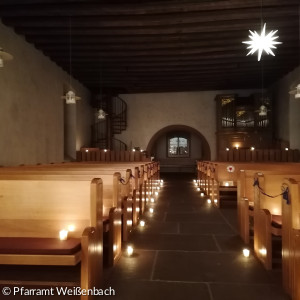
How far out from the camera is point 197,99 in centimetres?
1275

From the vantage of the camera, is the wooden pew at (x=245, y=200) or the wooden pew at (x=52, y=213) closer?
the wooden pew at (x=52, y=213)

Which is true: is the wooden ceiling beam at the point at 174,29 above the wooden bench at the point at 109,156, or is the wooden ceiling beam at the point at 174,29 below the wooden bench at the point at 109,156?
above

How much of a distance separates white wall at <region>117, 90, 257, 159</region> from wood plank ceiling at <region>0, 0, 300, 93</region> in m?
2.63

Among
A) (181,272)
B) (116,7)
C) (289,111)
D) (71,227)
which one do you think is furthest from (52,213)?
(289,111)

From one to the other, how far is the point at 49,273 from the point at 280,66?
896 cm

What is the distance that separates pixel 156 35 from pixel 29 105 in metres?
3.52

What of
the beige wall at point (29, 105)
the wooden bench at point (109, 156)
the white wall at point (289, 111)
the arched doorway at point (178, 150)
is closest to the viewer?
the beige wall at point (29, 105)

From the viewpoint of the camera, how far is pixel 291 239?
216 cm

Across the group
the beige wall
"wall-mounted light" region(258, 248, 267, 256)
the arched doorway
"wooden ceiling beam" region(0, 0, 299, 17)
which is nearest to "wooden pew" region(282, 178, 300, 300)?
"wall-mounted light" region(258, 248, 267, 256)

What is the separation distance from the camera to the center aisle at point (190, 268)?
2.21 m

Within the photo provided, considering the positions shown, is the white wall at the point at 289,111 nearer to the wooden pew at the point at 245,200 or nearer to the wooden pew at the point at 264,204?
the wooden pew at the point at 245,200

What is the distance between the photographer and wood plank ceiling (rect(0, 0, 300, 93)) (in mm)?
5184

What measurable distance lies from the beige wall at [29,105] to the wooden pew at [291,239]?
5228mm

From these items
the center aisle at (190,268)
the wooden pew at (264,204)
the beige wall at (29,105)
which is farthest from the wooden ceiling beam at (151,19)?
the center aisle at (190,268)
